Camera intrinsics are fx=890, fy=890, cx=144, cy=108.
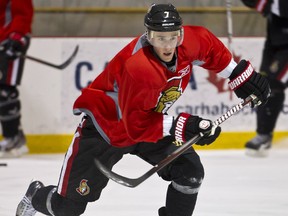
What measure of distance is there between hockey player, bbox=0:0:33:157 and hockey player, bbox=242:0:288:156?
1295 mm

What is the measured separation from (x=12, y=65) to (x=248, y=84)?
95.3 inches

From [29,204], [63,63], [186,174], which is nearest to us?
[186,174]

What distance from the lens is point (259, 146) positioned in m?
5.11

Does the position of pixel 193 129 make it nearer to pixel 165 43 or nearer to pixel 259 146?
pixel 165 43

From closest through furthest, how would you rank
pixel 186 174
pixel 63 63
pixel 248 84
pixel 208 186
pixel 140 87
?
pixel 140 87
pixel 186 174
pixel 248 84
pixel 208 186
pixel 63 63

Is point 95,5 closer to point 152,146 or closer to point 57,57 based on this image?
point 57,57

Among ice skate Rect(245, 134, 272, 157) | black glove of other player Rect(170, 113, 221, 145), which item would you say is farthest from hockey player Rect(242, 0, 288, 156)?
black glove of other player Rect(170, 113, 221, 145)

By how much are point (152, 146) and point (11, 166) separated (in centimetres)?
200

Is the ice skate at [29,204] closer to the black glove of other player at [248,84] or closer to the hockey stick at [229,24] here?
the black glove of other player at [248,84]

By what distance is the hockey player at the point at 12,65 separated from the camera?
5094 millimetres

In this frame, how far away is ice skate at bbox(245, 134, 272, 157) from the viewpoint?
5.11 m

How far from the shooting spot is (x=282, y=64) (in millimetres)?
5223

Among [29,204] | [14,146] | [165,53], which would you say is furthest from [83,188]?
[14,146]

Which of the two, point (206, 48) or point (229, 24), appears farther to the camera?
point (229, 24)
